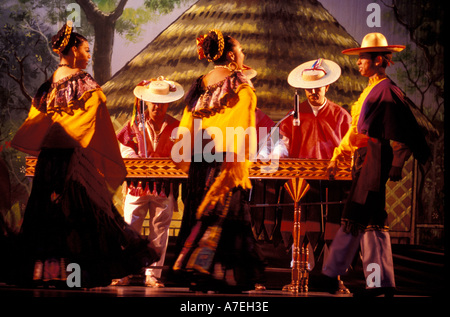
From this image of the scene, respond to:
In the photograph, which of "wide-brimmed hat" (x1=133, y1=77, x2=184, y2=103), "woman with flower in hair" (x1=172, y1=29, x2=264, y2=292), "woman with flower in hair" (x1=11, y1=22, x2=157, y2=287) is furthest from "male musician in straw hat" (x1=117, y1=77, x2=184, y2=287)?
"woman with flower in hair" (x1=172, y1=29, x2=264, y2=292)

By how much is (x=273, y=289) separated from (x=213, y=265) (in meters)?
1.03

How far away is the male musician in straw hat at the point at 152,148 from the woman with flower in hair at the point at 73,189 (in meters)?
0.56

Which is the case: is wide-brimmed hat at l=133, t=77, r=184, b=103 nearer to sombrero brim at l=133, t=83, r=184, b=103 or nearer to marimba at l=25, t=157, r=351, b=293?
sombrero brim at l=133, t=83, r=184, b=103

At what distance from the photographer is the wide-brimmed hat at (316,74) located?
718 cm

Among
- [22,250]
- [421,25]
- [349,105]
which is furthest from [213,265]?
[421,25]

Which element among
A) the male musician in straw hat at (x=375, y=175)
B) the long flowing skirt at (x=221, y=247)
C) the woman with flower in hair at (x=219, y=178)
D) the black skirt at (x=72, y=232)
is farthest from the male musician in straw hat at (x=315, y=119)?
the black skirt at (x=72, y=232)

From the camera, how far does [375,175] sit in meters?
5.92

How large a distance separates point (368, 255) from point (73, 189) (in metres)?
2.44

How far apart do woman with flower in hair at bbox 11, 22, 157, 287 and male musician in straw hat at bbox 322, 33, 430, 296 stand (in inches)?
64.9

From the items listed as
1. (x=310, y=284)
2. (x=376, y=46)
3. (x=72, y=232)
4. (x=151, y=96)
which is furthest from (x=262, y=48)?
(x=72, y=232)

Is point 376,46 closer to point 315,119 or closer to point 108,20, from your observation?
point 315,119

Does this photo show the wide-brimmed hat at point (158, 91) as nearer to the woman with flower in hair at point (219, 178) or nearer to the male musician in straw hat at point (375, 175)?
the woman with flower in hair at point (219, 178)
